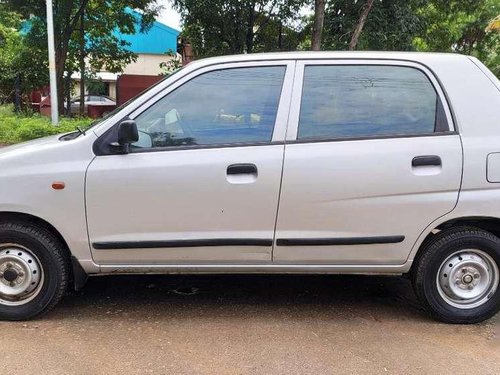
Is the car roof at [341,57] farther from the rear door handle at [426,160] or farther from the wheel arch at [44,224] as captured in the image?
the wheel arch at [44,224]

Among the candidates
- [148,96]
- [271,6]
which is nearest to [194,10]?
[271,6]

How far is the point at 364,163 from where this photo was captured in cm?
359

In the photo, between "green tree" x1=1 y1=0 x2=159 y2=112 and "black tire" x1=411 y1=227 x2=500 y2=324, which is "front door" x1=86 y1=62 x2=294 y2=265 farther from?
"green tree" x1=1 y1=0 x2=159 y2=112

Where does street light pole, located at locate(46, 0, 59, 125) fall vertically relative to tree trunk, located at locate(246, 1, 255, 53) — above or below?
below

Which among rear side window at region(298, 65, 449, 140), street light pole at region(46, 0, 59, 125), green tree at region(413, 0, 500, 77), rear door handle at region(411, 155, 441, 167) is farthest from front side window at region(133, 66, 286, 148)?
green tree at region(413, 0, 500, 77)

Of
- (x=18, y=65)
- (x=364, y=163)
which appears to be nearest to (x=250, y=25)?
(x=18, y=65)

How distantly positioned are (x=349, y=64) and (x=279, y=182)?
0.98 metres

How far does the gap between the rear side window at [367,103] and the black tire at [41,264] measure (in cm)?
181

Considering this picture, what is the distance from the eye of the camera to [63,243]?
374 centimetres

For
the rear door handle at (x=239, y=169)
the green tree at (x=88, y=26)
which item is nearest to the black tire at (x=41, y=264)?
the rear door handle at (x=239, y=169)

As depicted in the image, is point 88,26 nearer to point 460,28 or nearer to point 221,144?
point 460,28

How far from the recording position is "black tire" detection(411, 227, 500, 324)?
3.76m

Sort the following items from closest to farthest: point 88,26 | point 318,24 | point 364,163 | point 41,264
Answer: point 364,163, point 41,264, point 318,24, point 88,26

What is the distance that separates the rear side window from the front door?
20cm
